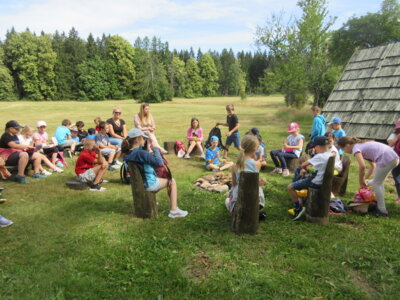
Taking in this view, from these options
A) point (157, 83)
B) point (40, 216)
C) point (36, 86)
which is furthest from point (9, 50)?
point (40, 216)

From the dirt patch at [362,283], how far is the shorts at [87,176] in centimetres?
546

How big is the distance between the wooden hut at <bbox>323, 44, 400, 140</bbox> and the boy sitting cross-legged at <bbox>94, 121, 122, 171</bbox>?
8.76 metres

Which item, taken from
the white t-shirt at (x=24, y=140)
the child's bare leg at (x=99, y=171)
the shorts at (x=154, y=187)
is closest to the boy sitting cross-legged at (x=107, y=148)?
the white t-shirt at (x=24, y=140)

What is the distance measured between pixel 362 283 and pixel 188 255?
2121mm

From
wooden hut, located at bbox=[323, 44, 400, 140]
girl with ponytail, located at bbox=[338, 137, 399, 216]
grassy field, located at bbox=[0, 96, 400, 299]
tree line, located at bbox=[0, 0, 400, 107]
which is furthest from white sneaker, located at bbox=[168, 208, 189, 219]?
tree line, located at bbox=[0, 0, 400, 107]

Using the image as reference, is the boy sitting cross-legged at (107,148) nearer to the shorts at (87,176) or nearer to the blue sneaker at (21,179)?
the shorts at (87,176)

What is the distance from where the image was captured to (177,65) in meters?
80.0

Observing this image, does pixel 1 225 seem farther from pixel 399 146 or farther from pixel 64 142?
pixel 399 146

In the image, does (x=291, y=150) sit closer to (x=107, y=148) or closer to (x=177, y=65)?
(x=107, y=148)

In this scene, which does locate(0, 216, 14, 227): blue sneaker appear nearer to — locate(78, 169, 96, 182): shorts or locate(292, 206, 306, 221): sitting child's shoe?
locate(78, 169, 96, 182): shorts

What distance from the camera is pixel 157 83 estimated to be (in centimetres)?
5884

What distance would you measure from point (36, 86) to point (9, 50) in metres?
9.18

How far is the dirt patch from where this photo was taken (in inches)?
121

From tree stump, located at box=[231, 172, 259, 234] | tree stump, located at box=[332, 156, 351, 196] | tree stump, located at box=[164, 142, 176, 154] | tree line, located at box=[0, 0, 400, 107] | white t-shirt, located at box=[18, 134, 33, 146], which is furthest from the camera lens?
tree line, located at box=[0, 0, 400, 107]
